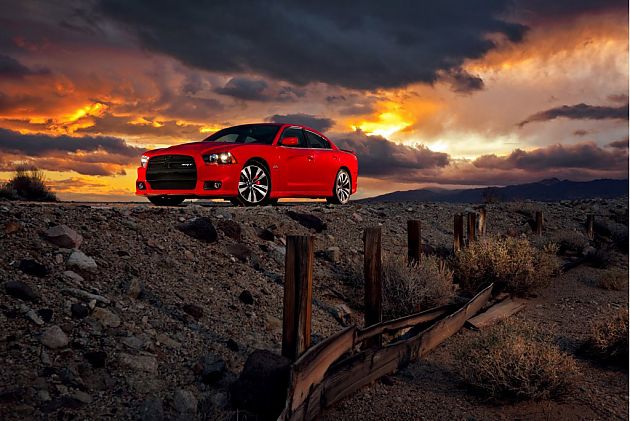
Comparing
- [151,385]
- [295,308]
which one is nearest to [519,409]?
[295,308]

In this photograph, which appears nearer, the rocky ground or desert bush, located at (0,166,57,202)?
the rocky ground

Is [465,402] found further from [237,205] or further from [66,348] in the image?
[237,205]

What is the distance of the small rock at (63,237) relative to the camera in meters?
6.42

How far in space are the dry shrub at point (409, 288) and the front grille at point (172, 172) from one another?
3.81 meters

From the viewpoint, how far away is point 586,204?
951 inches

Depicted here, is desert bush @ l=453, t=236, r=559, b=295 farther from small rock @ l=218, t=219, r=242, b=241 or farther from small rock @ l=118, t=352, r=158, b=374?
small rock @ l=118, t=352, r=158, b=374

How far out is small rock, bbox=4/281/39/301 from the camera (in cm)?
530

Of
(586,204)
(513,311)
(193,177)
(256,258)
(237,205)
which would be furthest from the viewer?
(586,204)

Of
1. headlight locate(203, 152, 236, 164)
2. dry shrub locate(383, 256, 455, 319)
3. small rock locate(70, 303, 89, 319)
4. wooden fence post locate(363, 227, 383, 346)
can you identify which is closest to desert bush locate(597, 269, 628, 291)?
dry shrub locate(383, 256, 455, 319)

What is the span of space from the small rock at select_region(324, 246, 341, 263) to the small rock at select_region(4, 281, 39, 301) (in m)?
4.96

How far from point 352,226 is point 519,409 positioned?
6109mm

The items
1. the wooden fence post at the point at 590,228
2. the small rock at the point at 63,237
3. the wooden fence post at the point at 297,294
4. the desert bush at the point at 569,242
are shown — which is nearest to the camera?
the wooden fence post at the point at 297,294

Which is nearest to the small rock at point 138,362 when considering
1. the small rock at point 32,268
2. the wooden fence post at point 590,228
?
the small rock at point 32,268

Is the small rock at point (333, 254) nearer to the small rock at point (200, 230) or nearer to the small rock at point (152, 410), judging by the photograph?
the small rock at point (200, 230)
